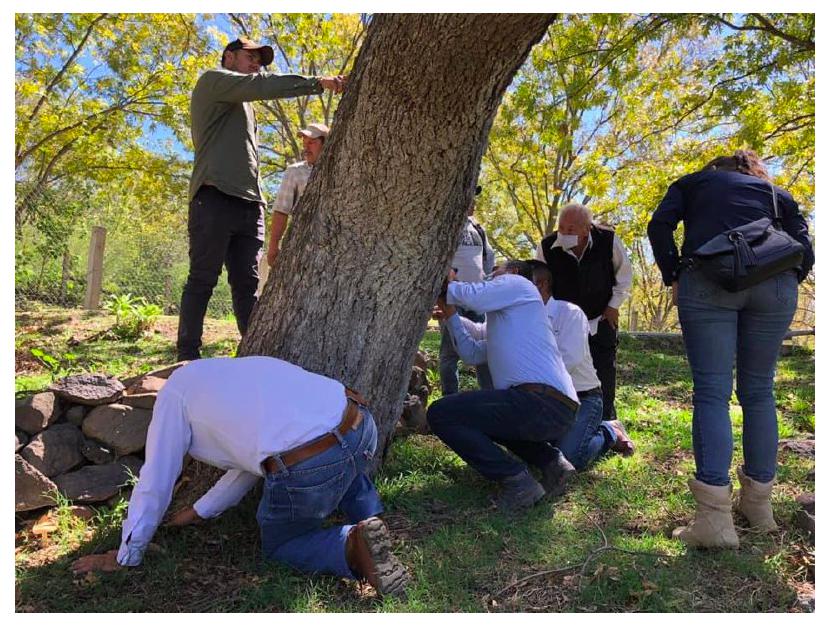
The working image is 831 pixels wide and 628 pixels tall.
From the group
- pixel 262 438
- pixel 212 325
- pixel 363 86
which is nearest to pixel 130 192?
pixel 212 325

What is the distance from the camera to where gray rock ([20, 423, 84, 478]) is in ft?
11.5

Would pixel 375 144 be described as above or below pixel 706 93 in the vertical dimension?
below

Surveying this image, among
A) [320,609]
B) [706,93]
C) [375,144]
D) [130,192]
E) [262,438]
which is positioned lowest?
[320,609]

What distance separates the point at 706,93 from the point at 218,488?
8909 millimetres

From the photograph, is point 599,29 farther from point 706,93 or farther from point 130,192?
point 130,192

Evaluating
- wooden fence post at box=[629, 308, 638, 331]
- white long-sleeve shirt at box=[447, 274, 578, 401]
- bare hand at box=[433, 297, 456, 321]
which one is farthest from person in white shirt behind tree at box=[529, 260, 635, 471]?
wooden fence post at box=[629, 308, 638, 331]

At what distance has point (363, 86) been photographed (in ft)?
10.9

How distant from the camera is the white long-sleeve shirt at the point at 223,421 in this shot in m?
2.59

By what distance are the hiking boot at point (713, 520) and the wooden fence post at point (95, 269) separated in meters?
8.69

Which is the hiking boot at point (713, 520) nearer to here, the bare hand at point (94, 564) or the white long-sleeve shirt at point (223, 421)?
the white long-sleeve shirt at point (223, 421)

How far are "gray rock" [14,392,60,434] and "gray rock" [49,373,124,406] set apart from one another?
0.31 ft

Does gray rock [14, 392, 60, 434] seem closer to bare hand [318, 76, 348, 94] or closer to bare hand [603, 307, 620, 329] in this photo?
bare hand [318, 76, 348, 94]

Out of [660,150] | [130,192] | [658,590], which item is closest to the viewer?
[658,590]

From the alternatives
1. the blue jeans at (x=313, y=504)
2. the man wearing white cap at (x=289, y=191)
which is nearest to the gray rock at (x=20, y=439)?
the blue jeans at (x=313, y=504)
